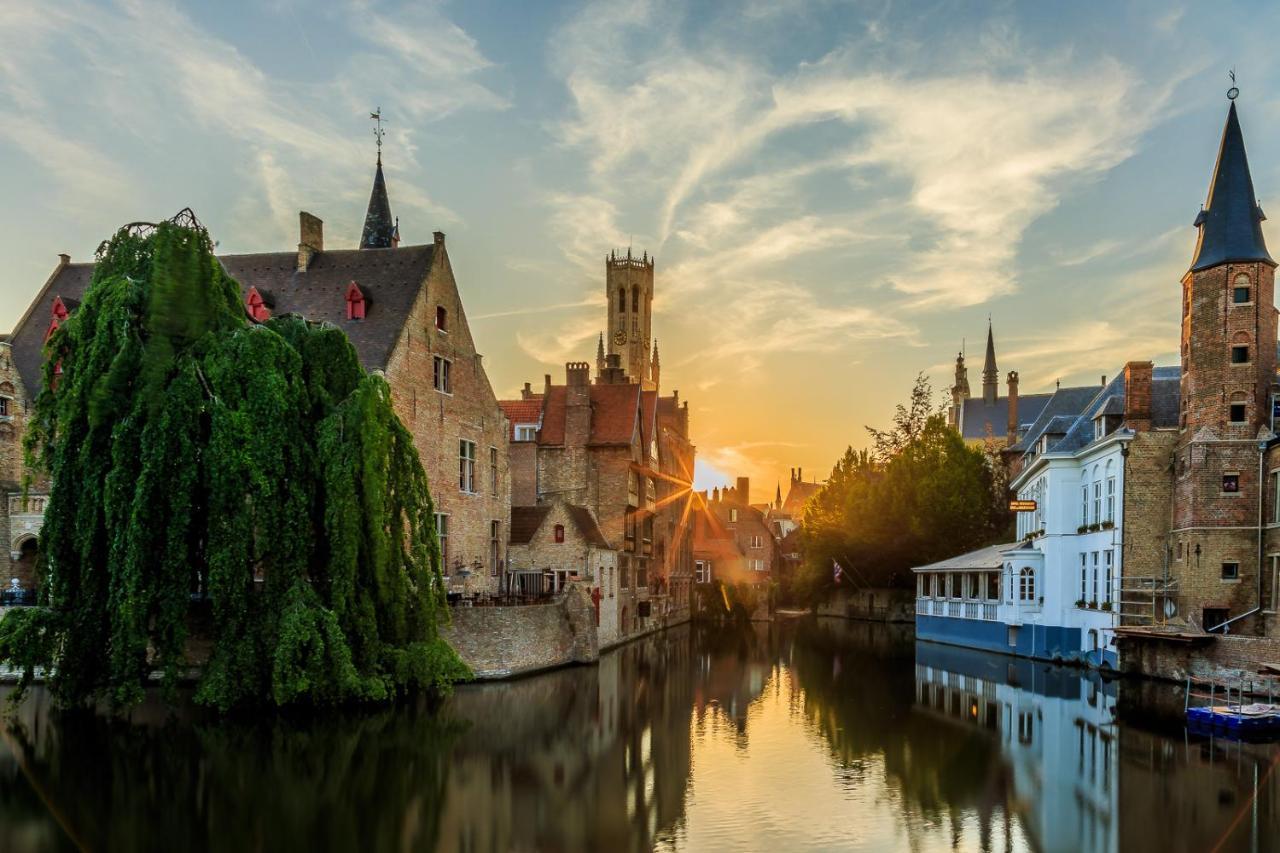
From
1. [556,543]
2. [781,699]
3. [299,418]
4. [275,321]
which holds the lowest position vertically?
[781,699]

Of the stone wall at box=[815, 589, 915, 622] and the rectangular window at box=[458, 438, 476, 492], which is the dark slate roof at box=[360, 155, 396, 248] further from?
the stone wall at box=[815, 589, 915, 622]

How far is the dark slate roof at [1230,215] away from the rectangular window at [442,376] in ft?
72.3

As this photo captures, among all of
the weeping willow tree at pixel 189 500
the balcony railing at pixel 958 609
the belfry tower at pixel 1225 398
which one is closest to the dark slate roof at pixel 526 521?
the weeping willow tree at pixel 189 500

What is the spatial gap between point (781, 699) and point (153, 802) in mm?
15115

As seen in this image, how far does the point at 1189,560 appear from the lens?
26078 mm

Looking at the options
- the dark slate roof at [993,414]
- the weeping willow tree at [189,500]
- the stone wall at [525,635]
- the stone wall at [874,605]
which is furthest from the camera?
the dark slate roof at [993,414]

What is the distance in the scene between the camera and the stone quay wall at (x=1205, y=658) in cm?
2227

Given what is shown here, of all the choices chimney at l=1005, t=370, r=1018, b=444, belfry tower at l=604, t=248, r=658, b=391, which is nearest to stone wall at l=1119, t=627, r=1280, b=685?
chimney at l=1005, t=370, r=1018, b=444

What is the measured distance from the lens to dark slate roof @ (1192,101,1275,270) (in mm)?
26500

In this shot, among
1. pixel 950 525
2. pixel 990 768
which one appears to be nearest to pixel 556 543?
pixel 990 768

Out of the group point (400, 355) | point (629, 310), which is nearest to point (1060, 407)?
point (400, 355)

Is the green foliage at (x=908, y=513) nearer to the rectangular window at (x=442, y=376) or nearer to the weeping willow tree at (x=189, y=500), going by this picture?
the rectangular window at (x=442, y=376)

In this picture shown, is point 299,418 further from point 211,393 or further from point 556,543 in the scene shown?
point 556,543

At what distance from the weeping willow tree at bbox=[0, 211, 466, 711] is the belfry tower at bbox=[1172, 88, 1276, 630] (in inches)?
823
